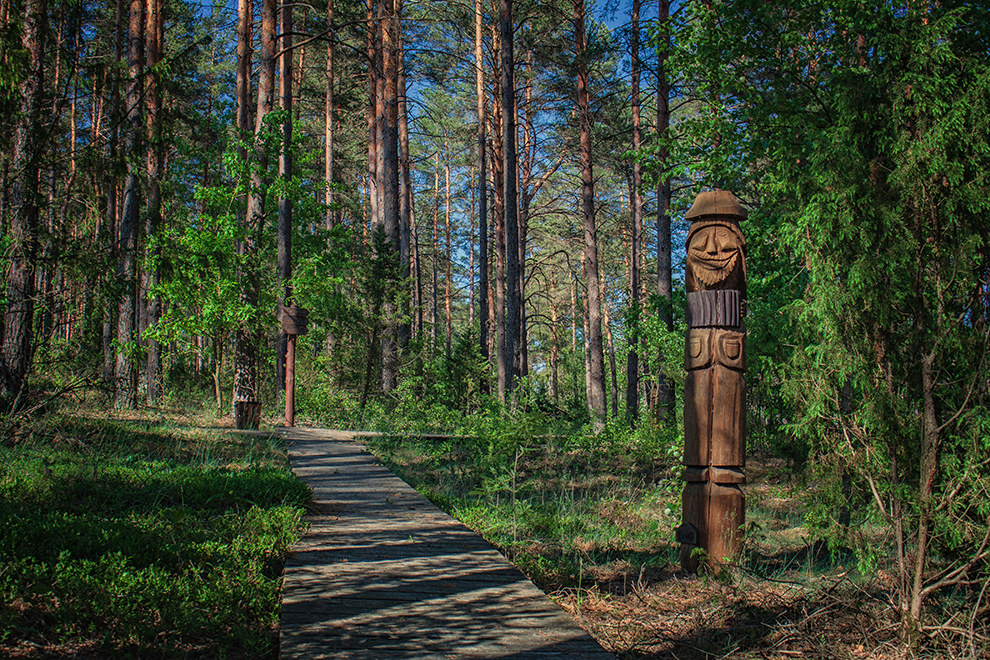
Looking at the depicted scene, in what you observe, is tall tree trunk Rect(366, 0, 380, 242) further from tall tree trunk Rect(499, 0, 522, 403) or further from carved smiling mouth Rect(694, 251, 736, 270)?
carved smiling mouth Rect(694, 251, 736, 270)

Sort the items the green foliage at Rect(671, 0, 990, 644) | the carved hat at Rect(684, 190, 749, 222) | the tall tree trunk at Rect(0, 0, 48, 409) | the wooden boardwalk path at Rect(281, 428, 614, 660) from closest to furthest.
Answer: the wooden boardwalk path at Rect(281, 428, 614, 660)
the green foliage at Rect(671, 0, 990, 644)
the carved hat at Rect(684, 190, 749, 222)
the tall tree trunk at Rect(0, 0, 48, 409)

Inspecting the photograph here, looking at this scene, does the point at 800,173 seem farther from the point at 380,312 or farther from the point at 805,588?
the point at 380,312

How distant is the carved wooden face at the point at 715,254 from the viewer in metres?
4.90

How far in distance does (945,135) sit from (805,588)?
8.61 ft

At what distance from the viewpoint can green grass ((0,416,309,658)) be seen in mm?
3072

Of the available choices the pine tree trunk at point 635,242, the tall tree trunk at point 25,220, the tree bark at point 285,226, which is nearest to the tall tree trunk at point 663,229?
the pine tree trunk at point 635,242

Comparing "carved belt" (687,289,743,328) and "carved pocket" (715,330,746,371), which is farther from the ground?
"carved belt" (687,289,743,328)

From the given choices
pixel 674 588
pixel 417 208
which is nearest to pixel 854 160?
pixel 674 588

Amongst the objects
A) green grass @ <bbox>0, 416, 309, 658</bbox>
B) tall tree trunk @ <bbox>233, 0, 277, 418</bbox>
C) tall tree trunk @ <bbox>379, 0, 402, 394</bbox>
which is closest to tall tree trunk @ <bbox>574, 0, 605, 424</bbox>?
tall tree trunk @ <bbox>379, 0, 402, 394</bbox>

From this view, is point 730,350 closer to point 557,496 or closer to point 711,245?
point 711,245

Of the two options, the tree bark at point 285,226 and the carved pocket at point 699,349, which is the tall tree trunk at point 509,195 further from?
the carved pocket at point 699,349

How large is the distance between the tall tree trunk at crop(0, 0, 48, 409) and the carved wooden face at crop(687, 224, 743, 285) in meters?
6.39

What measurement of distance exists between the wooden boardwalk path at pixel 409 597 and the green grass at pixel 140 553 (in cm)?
26

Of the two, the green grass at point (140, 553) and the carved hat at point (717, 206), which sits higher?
the carved hat at point (717, 206)
